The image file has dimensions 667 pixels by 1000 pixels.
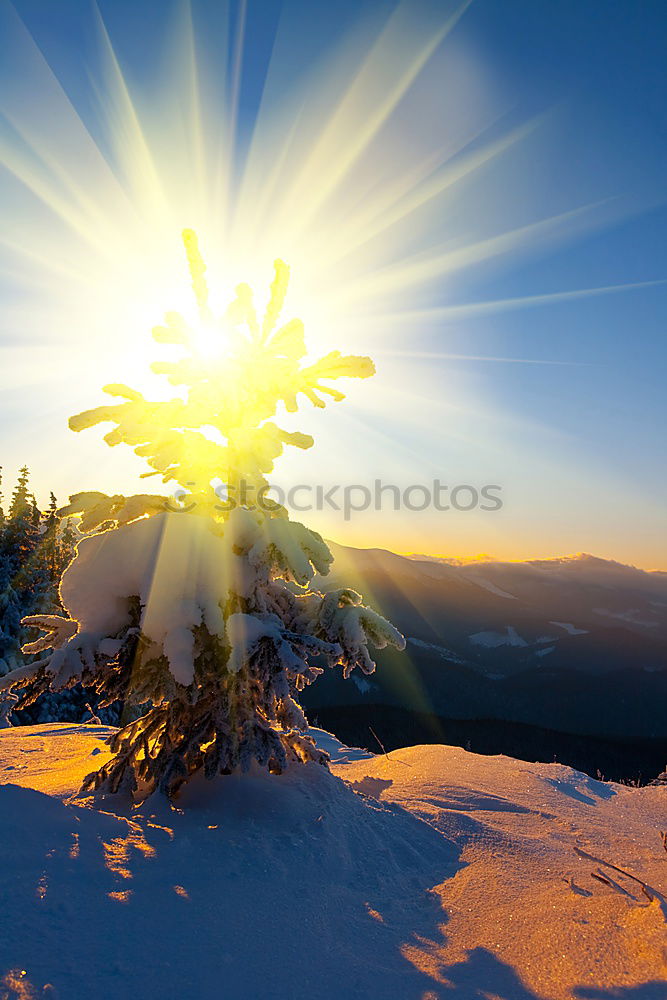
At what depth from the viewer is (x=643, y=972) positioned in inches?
156

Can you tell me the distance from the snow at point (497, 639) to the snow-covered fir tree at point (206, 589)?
328 feet

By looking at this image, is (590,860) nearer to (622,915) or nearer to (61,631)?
(622,915)

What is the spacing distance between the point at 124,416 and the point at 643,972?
812 cm

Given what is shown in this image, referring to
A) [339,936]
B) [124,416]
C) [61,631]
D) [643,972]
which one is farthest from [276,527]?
[643,972]

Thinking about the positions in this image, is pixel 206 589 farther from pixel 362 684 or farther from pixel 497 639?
pixel 497 639

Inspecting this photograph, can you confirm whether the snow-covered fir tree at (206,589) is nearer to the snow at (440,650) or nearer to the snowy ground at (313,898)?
the snowy ground at (313,898)

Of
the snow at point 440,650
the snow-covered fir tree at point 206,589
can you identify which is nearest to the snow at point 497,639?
the snow at point 440,650

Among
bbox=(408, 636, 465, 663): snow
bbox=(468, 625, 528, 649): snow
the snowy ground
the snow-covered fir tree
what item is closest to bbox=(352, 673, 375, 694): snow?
bbox=(408, 636, 465, 663): snow

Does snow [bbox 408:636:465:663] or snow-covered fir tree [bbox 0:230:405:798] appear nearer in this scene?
snow-covered fir tree [bbox 0:230:405:798]

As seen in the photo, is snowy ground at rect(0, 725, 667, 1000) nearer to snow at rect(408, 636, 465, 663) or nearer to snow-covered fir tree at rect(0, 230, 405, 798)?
snow-covered fir tree at rect(0, 230, 405, 798)

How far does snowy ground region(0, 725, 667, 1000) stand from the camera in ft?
11.1

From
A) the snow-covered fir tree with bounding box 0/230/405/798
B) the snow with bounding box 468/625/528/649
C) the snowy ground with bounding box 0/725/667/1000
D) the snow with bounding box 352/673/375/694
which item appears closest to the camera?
the snowy ground with bounding box 0/725/667/1000

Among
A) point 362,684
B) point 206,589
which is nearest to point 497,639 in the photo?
point 362,684

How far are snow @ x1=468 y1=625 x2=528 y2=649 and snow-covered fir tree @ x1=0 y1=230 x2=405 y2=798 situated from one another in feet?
328
